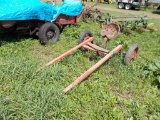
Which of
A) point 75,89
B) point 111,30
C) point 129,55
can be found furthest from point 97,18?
point 75,89

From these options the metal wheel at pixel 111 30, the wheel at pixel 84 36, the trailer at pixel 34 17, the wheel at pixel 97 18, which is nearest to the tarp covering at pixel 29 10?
the trailer at pixel 34 17

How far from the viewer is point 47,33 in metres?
7.03

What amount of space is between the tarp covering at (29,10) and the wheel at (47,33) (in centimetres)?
27

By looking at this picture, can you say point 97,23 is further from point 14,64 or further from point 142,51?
point 14,64

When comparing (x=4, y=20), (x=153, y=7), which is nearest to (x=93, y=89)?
(x=4, y=20)

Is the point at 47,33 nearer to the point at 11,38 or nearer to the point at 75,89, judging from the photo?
the point at 11,38

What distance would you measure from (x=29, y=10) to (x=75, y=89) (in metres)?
3.29

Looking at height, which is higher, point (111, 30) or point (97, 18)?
point (97, 18)

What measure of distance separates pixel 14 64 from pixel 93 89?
1832 mm

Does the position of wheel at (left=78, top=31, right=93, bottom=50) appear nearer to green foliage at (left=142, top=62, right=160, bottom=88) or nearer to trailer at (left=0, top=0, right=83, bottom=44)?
trailer at (left=0, top=0, right=83, bottom=44)

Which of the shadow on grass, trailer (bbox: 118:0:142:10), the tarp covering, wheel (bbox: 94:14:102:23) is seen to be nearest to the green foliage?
the tarp covering

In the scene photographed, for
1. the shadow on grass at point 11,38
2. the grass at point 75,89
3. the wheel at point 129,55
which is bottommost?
the grass at point 75,89

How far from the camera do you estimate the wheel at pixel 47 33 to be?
680cm

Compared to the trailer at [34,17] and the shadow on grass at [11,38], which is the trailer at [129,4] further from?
the shadow on grass at [11,38]
